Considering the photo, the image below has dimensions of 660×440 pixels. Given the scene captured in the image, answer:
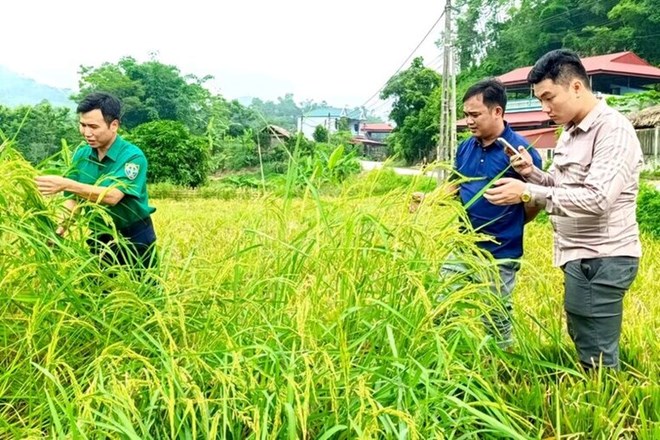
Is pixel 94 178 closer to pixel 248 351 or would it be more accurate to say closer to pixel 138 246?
pixel 138 246

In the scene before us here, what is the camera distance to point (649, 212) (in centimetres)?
711

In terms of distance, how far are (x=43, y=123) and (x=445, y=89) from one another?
1854cm

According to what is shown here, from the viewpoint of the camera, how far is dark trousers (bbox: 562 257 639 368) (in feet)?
7.15

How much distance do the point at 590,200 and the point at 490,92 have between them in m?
0.74

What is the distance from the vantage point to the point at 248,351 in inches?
70.2

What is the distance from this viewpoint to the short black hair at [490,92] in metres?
2.61

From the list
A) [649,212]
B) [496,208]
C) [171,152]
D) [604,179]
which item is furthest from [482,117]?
[171,152]

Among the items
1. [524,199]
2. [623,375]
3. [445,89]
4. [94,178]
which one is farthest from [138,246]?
[445,89]

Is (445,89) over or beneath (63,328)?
over

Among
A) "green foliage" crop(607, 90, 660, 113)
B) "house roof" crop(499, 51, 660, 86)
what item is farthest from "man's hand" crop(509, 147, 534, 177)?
"house roof" crop(499, 51, 660, 86)

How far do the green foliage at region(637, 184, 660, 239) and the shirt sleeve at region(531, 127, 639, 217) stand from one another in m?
5.36

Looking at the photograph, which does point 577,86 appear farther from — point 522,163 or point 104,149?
point 104,149

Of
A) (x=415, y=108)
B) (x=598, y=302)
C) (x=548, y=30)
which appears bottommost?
(x=598, y=302)

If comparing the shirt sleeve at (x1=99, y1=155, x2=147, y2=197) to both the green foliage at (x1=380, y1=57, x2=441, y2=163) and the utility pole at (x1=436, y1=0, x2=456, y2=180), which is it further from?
the green foliage at (x1=380, y1=57, x2=441, y2=163)
